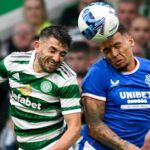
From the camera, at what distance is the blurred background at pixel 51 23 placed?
441 inches

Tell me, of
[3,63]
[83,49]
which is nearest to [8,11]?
[83,49]

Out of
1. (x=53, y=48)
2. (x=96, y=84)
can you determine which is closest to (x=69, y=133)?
(x=96, y=84)

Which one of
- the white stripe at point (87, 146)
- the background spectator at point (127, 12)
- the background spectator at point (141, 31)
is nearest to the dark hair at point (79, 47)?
the background spectator at point (141, 31)

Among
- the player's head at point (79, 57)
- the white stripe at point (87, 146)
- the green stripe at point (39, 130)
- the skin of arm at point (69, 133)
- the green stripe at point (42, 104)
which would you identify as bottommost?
the player's head at point (79, 57)

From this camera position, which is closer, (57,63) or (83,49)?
(57,63)

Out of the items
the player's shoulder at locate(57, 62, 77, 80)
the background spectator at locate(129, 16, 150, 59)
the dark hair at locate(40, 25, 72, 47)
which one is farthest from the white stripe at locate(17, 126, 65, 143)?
the background spectator at locate(129, 16, 150, 59)

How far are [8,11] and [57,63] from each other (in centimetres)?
537

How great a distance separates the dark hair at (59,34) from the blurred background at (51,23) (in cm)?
221

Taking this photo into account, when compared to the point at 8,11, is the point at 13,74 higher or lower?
higher

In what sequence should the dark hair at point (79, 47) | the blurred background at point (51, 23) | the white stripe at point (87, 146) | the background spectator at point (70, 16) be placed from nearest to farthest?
the white stripe at point (87, 146) < the blurred background at point (51, 23) < the dark hair at point (79, 47) < the background spectator at point (70, 16)

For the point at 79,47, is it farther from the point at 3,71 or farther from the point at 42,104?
the point at 42,104

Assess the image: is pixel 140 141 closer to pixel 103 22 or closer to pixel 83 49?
pixel 103 22

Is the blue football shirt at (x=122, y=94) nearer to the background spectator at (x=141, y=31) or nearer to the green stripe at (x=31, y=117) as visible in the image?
the green stripe at (x=31, y=117)

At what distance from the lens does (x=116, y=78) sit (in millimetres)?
8570
